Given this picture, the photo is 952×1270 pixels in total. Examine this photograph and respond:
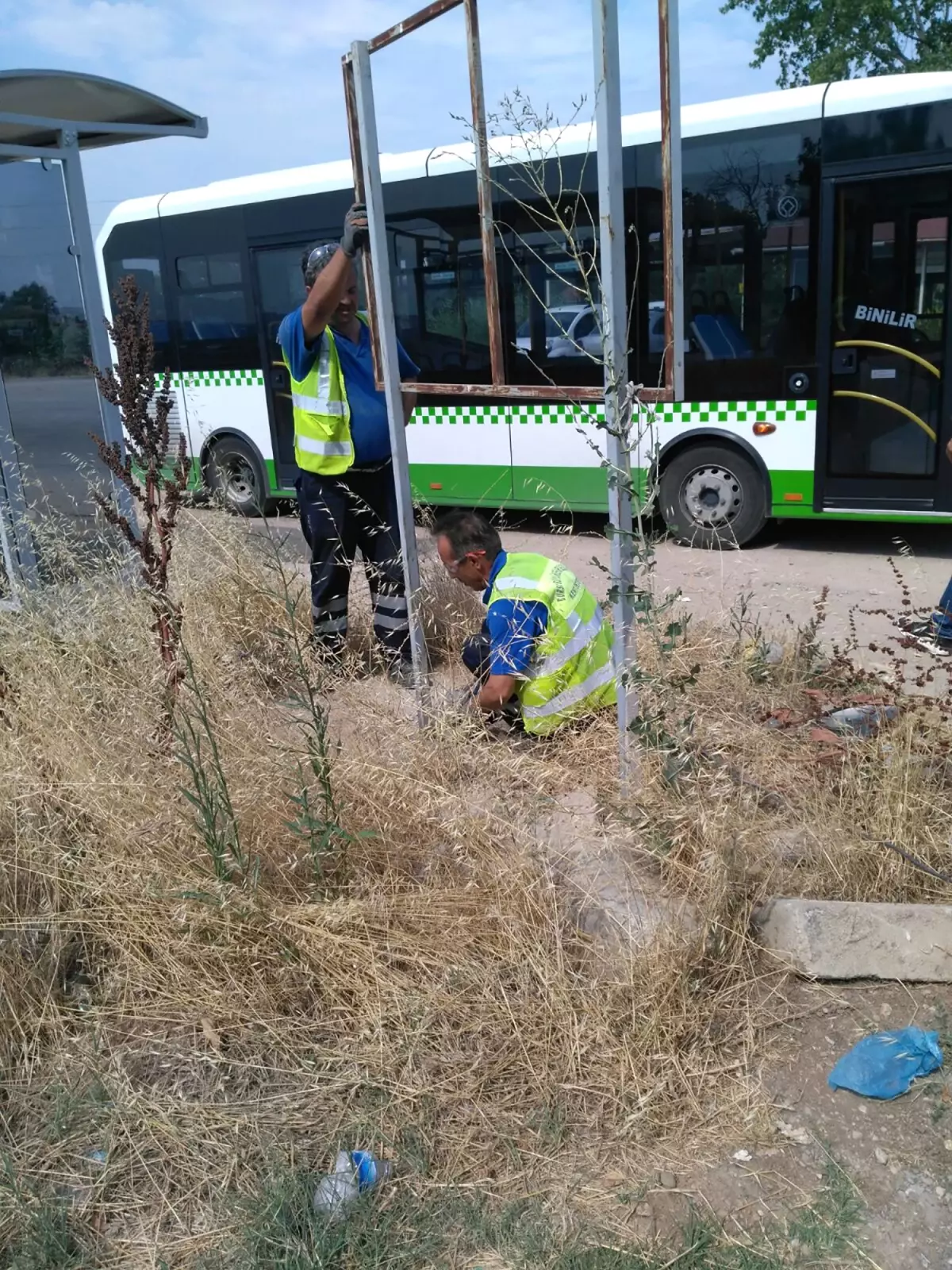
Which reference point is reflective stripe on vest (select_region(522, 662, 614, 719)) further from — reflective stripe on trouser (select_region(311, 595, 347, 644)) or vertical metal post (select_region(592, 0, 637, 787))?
reflective stripe on trouser (select_region(311, 595, 347, 644))

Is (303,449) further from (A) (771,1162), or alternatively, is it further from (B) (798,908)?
(A) (771,1162)

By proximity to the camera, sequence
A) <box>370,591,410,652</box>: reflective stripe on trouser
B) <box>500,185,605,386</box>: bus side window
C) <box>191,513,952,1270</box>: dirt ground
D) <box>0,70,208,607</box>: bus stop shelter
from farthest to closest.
Result: 1. <box>500,185,605,386</box>: bus side window
2. <box>0,70,208,607</box>: bus stop shelter
3. <box>370,591,410,652</box>: reflective stripe on trouser
4. <box>191,513,952,1270</box>: dirt ground

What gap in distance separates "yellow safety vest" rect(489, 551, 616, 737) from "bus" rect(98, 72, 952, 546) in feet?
7.30

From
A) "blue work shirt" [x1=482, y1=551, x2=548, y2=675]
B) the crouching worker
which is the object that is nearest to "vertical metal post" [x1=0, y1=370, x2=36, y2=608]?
the crouching worker

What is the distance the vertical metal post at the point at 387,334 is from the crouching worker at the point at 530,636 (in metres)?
0.16

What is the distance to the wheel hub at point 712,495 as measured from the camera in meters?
7.53

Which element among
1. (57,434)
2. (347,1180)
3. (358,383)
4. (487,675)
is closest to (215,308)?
(57,434)

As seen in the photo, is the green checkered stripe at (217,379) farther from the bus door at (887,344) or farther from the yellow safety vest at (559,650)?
the yellow safety vest at (559,650)

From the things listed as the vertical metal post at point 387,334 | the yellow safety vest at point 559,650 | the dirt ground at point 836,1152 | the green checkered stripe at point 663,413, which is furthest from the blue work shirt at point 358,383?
the dirt ground at point 836,1152

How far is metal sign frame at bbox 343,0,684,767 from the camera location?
8.95ft

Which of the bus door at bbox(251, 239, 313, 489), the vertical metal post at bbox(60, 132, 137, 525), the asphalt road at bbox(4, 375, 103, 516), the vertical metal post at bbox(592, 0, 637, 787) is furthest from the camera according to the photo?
the bus door at bbox(251, 239, 313, 489)

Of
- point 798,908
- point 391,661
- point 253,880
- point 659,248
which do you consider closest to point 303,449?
point 391,661

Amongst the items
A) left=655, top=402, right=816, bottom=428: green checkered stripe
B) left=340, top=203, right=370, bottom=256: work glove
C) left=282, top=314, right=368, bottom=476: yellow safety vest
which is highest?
left=340, top=203, right=370, bottom=256: work glove

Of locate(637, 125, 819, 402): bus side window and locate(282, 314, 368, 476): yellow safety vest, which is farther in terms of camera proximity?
locate(637, 125, 819, 402): bus side window
